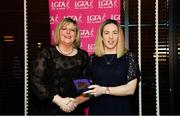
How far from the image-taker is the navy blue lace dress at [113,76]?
4004mm

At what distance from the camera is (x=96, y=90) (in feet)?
13.2

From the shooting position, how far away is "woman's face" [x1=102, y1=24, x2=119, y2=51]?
4070 millimetres

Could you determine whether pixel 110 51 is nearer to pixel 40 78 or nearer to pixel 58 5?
pixel 40 78

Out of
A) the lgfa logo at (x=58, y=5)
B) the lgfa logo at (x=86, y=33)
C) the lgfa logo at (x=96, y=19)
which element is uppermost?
the lgfa logo at (x=58, y=5)

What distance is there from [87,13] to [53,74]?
1.34 metres

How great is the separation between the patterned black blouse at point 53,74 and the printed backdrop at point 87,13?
998mm

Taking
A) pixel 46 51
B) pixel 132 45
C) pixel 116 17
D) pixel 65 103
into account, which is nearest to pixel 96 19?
pixel 116 17

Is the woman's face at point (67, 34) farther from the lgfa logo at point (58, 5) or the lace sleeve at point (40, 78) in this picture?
the lgfa logo at point (58, 5)

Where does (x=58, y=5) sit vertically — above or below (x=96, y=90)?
above

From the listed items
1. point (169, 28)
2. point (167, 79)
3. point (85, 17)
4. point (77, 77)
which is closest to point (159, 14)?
point (169, 28)

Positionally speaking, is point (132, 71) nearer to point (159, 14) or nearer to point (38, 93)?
point (38, 93)

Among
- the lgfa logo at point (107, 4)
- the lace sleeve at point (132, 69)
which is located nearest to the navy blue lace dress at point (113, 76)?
the lace sleeve at point (132, 69)

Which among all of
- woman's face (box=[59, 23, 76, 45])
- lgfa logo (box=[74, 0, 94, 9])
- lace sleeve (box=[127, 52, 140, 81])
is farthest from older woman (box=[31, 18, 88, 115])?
lgfa logo (box=[74, 0, 94, 9])

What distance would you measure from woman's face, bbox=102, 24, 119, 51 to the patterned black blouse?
383 mm
